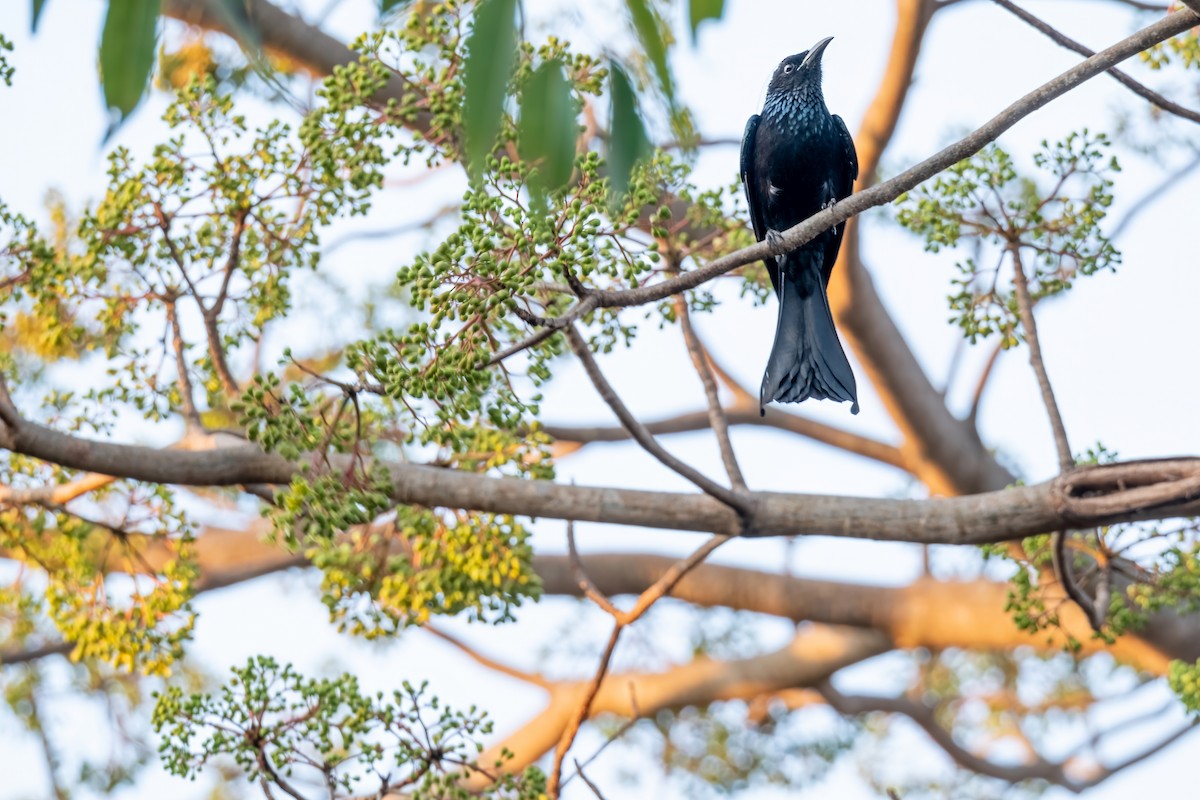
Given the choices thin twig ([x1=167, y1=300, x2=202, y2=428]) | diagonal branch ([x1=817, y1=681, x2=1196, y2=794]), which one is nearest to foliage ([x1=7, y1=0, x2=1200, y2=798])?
thin twig ([x1=167, y1=300, x2=202, y2=428])

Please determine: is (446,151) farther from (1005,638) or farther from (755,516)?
(1005,638)

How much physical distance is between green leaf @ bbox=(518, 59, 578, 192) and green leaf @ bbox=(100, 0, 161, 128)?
29 cm

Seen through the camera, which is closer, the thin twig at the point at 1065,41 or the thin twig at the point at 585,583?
the thin twig at the point at 1065,41

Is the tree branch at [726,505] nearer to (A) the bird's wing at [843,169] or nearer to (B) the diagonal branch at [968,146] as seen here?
(B) the diagonal branch at [968,146]

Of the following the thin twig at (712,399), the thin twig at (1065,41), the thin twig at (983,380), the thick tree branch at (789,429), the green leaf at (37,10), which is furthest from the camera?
the thick tree branch at (789,429)

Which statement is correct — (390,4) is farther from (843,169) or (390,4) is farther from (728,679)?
(728,679)

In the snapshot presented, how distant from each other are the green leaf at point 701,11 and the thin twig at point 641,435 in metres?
1.58

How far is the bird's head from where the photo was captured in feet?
12.4

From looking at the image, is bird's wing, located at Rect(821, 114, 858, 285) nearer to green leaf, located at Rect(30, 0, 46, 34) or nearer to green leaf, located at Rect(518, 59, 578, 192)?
green leaf, located at Rect(518, 59, 578, 192)

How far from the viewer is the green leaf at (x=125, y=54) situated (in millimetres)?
969

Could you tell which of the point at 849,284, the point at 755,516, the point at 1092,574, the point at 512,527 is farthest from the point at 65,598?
the point at 849,284

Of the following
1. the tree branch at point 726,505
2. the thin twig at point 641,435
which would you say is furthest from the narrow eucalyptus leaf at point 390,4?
the tree branch at point 726,505

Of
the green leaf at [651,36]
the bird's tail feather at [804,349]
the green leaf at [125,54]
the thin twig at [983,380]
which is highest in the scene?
the thin twig at [983,380]

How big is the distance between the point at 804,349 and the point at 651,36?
2080mm
